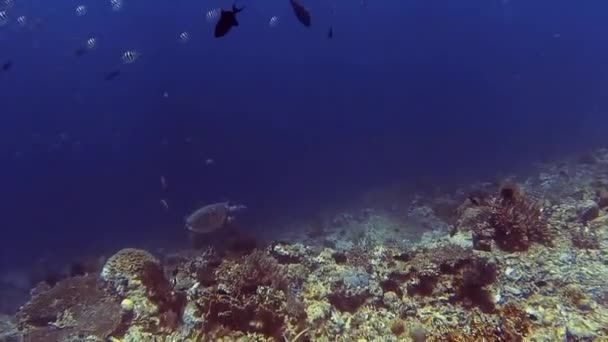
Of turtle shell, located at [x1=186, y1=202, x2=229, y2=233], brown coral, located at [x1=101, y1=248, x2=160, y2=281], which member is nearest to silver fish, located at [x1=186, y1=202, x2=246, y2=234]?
turtle shell, located at [x1=186, y1=202, x2=229, y2=233]

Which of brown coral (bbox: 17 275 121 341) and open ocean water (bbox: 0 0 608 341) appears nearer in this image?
brown coral (bbox: 17 275 121 341)

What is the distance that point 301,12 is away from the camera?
23.6 ft

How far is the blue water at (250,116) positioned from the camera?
27.4 m

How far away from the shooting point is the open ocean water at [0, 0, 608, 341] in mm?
20438

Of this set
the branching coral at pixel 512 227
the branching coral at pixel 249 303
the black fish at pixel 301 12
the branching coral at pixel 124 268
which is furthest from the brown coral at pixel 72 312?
the branching coral at pixel 512 227

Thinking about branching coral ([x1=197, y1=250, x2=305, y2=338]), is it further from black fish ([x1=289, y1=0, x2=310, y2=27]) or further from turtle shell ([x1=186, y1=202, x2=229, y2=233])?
black fish ([x1=289, y1=0, x2=310, y2=27])

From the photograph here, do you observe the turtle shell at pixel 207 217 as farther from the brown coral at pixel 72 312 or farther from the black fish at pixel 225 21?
the black fish at pixel 225 21

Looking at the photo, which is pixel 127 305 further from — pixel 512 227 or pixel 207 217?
pixel 512 227

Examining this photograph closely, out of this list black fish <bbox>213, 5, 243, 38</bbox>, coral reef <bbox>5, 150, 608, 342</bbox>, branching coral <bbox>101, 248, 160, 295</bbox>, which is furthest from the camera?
branching coral <bbox>101, 248, 160, 295</bbox>

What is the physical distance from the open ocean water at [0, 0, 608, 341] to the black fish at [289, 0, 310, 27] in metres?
0.04

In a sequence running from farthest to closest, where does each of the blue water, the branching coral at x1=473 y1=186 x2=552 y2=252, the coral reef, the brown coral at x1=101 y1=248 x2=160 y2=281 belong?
1. the blue water
2. the branching coral at x1=473 y1=186 x2=552 y2=252
3. the brown coral at x1=101 y1=248 x2=160 y2=281
4. the coral reef

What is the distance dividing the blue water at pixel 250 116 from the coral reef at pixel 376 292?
12731 millimetres

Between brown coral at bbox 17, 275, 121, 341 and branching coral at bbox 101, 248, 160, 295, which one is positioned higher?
branching coral at bbox 101, 248, 160, 295

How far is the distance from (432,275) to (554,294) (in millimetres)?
1742
